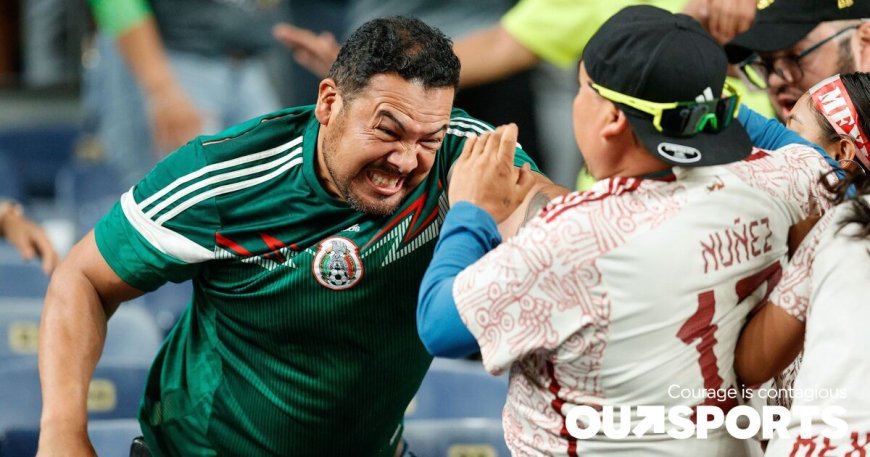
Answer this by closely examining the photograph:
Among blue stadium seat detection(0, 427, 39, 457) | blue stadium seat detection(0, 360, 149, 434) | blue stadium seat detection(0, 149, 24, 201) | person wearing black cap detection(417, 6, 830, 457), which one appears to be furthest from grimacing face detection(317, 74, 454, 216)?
blue stadium seat detection(0, 149, 24, 201)

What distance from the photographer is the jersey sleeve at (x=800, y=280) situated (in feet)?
6.52

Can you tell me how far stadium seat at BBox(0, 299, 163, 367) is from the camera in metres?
3.92

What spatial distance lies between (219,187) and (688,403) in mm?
1106

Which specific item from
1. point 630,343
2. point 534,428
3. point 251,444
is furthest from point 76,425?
point 630,343

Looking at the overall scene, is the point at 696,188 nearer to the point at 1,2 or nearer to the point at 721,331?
the point at 721,331

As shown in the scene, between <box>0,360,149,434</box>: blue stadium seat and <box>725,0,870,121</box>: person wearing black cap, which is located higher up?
<box>725,0,870,121</box>: person wearing black cap

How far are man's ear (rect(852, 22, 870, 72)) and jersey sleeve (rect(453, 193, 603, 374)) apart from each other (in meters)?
1.27

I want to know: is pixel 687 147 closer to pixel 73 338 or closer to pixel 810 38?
pixel 810 38

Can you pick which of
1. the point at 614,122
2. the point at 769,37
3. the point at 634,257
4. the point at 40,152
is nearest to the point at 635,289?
the point at 634,257

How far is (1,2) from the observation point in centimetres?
717

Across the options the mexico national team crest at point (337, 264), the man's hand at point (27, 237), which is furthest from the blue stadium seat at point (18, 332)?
the mexico national team crest at point (337, 264)

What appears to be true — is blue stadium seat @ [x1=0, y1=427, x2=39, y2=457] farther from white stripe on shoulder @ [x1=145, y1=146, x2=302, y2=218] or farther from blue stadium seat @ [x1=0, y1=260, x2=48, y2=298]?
blue stadium seat @ [x1=0, y1=260, x2=48, y2=298]

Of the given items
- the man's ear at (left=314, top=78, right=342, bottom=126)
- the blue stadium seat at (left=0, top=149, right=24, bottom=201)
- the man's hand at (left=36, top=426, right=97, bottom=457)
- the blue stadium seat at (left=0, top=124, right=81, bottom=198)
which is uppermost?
the man's ear at (left=314, top=78, right=342, bottom=126)

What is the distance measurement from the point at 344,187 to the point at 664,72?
2.87 ft
